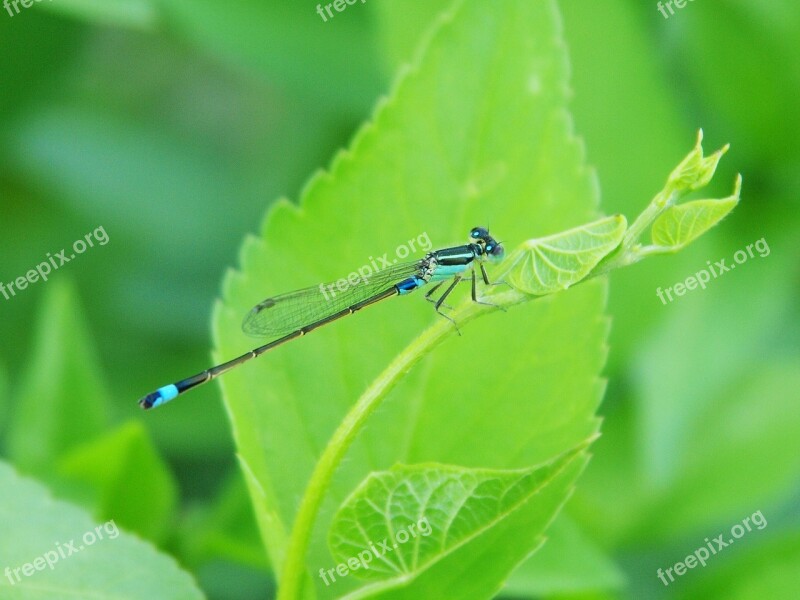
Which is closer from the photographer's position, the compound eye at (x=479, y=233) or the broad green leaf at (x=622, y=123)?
the compound eye at (x=479, y=233)

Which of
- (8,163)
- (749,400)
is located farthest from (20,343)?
(749,400)

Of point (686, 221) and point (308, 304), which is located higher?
point (308, 304)

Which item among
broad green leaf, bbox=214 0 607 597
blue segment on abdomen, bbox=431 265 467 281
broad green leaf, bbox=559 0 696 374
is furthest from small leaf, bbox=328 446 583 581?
broad green leaf, bbox=559 0 696 374

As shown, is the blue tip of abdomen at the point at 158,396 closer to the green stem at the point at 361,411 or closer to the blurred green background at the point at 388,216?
the blurred green background at the point at 388,216

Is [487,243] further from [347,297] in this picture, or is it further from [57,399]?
[57,399]

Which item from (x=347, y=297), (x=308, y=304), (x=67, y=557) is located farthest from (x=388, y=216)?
(x=67, y=557)

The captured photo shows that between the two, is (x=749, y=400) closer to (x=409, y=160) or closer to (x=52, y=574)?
(x=409, y=160)

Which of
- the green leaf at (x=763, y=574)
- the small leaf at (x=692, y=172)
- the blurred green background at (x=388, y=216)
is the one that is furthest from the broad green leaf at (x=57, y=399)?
the small leaf at (x=692, y=172)

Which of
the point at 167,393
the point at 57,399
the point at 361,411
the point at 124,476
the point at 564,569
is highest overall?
the point at 57,399
